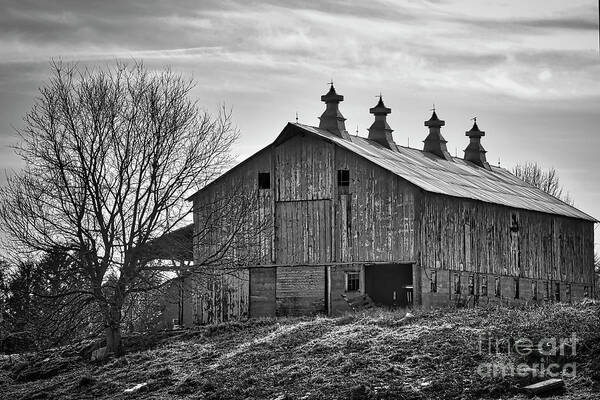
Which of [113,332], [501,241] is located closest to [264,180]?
[113,332]

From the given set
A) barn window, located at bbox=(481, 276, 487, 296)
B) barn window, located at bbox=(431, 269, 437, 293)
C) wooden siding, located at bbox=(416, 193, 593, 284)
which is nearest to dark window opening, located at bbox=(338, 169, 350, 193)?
wooden siding, located at bbox=(416, 193, 593, 284)

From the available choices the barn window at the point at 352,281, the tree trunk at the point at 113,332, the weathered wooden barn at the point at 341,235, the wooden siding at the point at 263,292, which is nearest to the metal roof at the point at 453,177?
the weathered wooden barn at the point at 341,235

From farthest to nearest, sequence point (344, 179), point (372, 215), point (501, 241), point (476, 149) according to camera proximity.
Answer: point (476, 149) < point (501, 241) < point (344, 179) < point (372, 215)

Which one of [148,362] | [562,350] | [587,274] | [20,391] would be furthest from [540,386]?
[587,274]

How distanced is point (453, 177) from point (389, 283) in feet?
27.7

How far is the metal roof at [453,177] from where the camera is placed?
38.0 meters

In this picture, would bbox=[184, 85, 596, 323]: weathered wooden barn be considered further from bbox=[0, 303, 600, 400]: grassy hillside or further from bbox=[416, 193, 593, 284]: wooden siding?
bbox=[0, 303, 600, 400]: grassy hillside

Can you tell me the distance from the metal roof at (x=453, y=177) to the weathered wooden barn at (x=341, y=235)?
0.17 meters

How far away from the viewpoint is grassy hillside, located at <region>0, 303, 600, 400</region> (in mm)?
20234

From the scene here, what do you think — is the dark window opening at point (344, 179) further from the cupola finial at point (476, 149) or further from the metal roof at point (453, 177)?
the cupola finial at point (476, 149)

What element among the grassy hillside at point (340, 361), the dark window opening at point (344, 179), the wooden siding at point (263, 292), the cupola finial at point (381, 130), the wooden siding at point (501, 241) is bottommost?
the grassy hillside at point (340, 361)

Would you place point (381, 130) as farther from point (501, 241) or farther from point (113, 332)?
point (113, 332)

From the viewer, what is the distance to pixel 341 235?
37281 millimetres

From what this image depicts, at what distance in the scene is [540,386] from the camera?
18.5 meters
